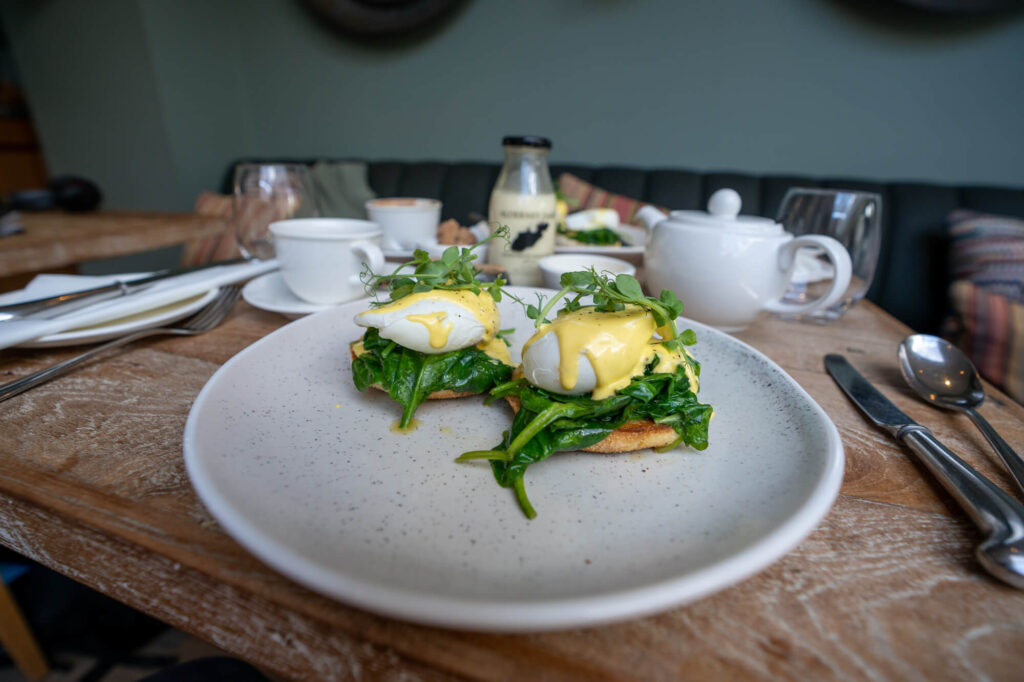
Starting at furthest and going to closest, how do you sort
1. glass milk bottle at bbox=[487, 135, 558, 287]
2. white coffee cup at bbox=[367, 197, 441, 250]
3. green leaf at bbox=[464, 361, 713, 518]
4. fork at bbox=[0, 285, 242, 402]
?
white coffee cup at bbox=[367, 197, 441, 250]
glass milk bottle at bbox=[487, 135, 558, 287]
fork at bbox=[0, 285, 242, 402]
green leaf at bbox=[464, 361, 713, 518]

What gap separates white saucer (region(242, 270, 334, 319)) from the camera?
43.0 inches

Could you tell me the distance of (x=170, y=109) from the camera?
443 centimetres

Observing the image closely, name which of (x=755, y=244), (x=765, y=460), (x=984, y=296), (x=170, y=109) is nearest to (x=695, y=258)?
(x=755, y=244)

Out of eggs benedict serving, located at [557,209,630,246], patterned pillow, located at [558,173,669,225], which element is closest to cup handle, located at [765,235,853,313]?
eggs benedict serving, located at [557,209,630,246]

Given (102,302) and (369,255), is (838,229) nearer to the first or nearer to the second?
(369,255)

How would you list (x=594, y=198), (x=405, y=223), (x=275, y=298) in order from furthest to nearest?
(x=594, y=198), (x=405, y=223), (x=275, y=298)

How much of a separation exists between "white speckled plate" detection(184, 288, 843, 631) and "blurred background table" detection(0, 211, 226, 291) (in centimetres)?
203

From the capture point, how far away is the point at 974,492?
0.54m

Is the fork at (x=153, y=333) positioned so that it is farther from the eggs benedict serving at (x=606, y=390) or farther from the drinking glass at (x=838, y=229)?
the drinking glass at (x=838, y=229)

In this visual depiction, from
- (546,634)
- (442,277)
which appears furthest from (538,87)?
(546,634)

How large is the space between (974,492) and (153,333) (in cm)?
134

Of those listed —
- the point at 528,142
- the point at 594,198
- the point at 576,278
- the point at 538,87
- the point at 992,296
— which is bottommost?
the point at 992,296

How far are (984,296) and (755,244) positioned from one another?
5.80ft

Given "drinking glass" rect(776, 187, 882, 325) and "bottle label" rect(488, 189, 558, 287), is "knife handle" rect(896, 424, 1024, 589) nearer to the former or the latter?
"drinking glass" rect(776, 187, 882, 325)
